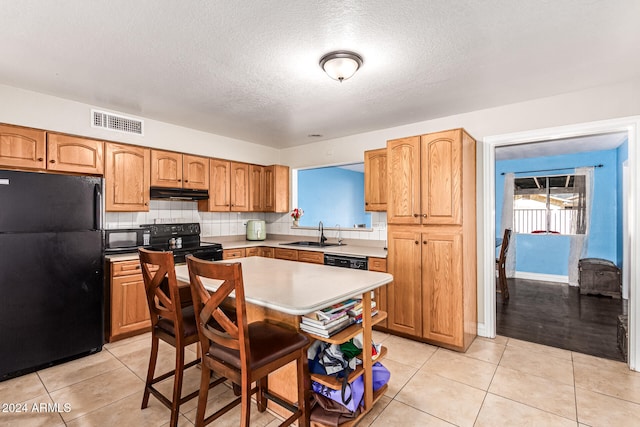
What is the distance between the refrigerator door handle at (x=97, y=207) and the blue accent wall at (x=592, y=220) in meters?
6.67

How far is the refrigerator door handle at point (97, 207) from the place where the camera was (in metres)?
2.90

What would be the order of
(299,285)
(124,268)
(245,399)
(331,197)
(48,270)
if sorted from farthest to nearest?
(331,197) < (124,268) < (48,270) < (299,285) < (245,399)

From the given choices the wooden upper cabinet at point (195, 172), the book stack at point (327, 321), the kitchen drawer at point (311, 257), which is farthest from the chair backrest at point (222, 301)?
the wooden upper cabinet at point (195, 172)

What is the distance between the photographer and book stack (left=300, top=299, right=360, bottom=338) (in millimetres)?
1703

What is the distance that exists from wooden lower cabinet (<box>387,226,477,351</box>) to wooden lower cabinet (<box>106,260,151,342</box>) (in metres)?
2.64

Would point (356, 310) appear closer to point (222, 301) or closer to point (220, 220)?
point (222, 301)

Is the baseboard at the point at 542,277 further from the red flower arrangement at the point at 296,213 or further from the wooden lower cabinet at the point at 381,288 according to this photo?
the red flower arrangement at the point at 296,213

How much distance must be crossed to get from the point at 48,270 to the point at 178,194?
156 cm

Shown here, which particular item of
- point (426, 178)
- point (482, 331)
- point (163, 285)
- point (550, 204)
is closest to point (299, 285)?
point (163, 285)

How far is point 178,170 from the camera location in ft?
12.9

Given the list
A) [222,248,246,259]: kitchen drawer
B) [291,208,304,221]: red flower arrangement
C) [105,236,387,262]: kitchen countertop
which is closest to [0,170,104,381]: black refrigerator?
[105,236,387,262]: kitchen countertop

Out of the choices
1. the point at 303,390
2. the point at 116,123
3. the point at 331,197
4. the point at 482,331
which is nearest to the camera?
the point at 303,390

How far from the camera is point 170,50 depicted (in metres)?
2.18

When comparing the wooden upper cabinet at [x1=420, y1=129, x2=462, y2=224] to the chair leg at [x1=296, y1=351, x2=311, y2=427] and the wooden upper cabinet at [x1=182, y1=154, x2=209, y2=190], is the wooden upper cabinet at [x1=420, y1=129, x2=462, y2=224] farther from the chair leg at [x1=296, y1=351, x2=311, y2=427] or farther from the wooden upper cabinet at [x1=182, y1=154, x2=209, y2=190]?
the wooden upper cabinet at [x1=182, y1=154, x2=209, y2=190]
